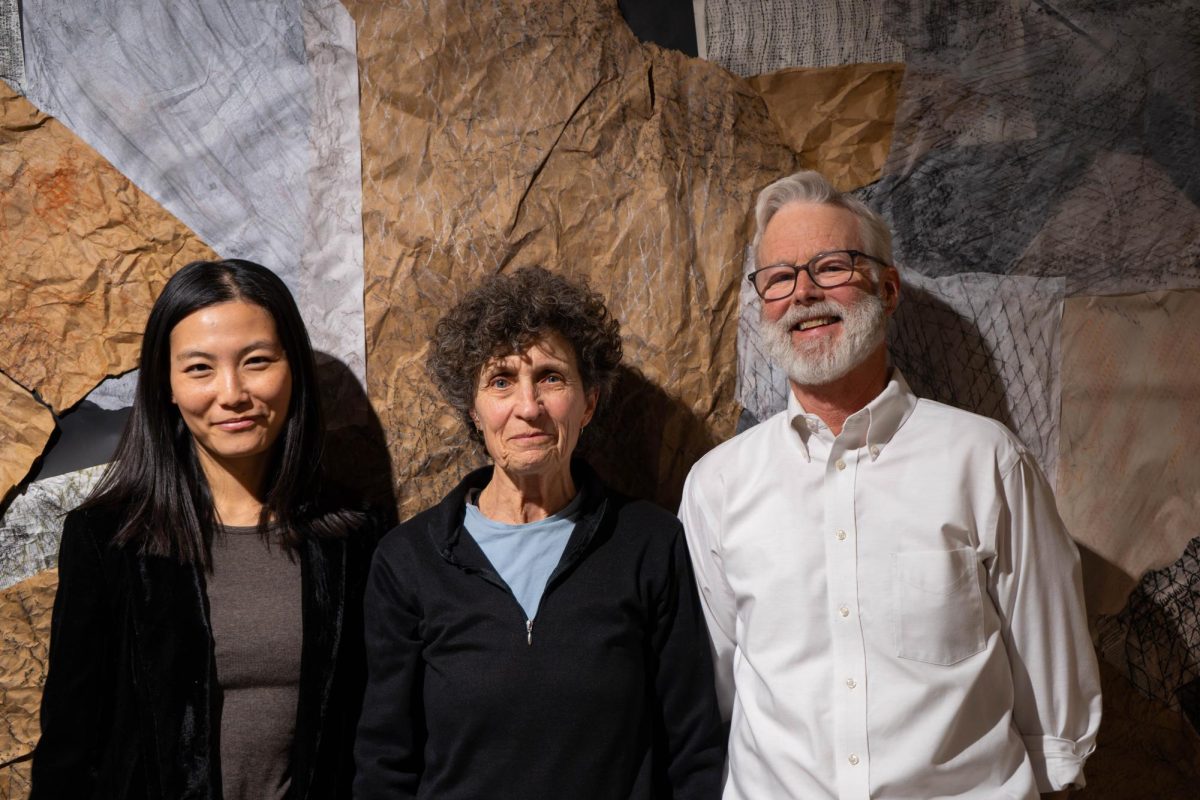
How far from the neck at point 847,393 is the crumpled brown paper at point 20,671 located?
5.30 feet

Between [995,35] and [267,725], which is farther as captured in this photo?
[995,35]

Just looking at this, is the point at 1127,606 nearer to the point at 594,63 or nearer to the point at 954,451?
the point at 954,451

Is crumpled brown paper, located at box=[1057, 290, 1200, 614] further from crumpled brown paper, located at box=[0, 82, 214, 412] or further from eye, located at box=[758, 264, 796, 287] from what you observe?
crumpled brown paper, located at box=[0, 82, 214, 412]

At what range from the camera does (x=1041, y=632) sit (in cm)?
151

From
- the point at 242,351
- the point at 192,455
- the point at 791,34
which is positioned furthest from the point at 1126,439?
the point at 192,455

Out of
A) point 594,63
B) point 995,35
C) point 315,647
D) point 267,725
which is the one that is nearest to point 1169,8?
point 995,35

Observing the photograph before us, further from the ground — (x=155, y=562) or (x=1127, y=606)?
(x=155, y=562)

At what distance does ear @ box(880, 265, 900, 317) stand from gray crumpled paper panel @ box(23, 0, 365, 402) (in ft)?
3.60

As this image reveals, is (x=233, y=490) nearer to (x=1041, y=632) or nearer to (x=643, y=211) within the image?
(x=643, y=211)

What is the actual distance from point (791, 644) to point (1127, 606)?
1.05 m

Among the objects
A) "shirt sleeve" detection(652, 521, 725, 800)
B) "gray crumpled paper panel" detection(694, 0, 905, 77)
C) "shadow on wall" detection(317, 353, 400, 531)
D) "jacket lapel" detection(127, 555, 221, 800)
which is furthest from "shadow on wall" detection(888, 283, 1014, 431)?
"jacket lapel" detection(127, 555, 221, 800)

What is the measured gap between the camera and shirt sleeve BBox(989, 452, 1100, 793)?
1509 millimetres

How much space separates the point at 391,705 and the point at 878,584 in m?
0.88

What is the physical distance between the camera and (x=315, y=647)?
1649 millimetres
